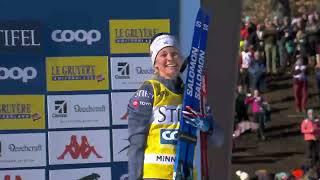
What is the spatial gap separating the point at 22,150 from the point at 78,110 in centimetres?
50

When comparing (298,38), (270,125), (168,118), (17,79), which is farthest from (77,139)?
(298,38)

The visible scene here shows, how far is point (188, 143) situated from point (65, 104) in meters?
1.15

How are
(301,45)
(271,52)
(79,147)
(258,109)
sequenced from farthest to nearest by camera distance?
(271,52) < (301,45) < (258,109) < (79,147)

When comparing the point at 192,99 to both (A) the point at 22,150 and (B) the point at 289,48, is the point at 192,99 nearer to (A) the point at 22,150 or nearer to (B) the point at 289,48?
(A) the point at 22,150

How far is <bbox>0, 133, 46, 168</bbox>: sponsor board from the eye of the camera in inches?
221

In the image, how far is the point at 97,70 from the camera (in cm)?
567

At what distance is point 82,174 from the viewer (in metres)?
5.72

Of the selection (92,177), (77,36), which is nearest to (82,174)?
(92,177)

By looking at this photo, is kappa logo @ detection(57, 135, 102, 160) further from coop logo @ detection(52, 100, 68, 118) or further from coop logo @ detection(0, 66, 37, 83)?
coop logo @ detection(0, 66, 37, 83)

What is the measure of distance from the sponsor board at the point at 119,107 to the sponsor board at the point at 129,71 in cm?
6

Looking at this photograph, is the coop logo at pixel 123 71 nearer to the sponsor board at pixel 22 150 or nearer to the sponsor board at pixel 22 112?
the sponsor board at pixel 22 112

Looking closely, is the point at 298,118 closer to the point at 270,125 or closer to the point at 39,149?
the point at 270,125

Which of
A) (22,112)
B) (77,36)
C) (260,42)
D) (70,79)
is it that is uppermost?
(260,42)

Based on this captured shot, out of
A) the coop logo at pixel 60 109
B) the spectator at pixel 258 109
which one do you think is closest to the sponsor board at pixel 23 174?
the coop logo at pixel 60 109
